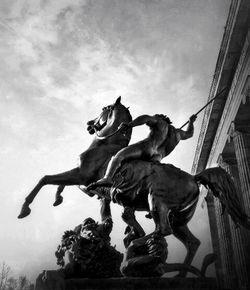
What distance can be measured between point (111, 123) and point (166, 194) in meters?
1.48

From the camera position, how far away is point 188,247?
4.13 metres

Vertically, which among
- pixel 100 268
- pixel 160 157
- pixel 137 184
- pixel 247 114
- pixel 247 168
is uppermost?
pixel 247 114

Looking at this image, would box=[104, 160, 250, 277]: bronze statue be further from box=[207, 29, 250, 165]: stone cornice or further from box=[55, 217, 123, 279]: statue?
box=[207, 29, 250, 165]: stone cornice

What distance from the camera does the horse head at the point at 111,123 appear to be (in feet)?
16.1

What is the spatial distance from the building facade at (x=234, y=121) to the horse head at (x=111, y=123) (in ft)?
20.0

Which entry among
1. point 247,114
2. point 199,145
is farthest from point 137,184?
point 199,145

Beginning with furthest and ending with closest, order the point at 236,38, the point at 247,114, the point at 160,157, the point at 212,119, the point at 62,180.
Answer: the point at 212,119 < the point at 247,114 < the point at 236,38 < the point at 62,180 < the point at 160,157

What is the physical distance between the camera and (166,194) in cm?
401

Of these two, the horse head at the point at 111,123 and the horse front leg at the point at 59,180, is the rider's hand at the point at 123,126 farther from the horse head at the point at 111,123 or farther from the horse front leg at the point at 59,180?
the horse front leg at the point at 59,180

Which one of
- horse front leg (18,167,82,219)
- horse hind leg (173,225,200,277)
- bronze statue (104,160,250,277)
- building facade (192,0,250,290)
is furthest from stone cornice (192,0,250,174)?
horse hind leg (173,225,200,277)

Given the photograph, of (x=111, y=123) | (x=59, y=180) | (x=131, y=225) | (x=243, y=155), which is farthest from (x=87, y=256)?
(x=243, y=155)

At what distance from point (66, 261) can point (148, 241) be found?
931 millimetres

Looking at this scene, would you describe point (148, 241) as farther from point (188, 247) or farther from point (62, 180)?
point (62, 180)

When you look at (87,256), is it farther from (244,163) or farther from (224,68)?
(224,68)
